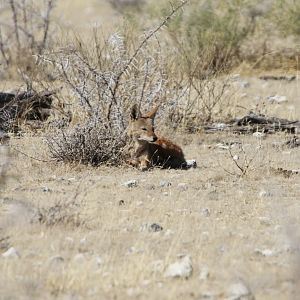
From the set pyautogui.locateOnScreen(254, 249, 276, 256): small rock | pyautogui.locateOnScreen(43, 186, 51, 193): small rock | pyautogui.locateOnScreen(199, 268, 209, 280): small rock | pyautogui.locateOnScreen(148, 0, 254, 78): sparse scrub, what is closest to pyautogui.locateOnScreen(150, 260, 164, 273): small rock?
pyautogui.locateOnScreen(199, 268, 209, 280): small rock

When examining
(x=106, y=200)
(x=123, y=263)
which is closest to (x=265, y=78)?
(x=106, y=200)

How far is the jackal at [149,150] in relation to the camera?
34.3 feet

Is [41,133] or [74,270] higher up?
[74,270]

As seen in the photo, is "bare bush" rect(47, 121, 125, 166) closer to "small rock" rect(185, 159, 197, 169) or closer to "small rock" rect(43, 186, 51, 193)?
"small rock" rect(185, 159, 197, 169)

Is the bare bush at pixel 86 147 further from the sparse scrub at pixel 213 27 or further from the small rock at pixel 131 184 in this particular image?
the sparse scrub at pixel 213 27

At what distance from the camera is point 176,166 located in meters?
10.6

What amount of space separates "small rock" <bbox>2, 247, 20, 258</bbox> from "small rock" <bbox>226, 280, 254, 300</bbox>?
64.0 inches

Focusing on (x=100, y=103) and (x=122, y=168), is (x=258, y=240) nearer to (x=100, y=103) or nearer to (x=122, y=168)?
(x=122, y=168)

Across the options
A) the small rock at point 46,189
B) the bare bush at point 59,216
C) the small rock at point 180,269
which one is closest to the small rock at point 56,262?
the small rock at point 180,269

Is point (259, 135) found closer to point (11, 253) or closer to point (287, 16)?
point (11, 253)

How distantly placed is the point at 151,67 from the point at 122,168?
215 cm

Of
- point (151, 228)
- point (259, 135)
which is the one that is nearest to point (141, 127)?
point (259, 135)

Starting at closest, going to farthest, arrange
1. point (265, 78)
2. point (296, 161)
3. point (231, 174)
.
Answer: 1. point (231, 174)
2. point (296, 161)
3. point (265, 78)

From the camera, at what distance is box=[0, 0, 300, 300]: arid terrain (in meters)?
5.91
